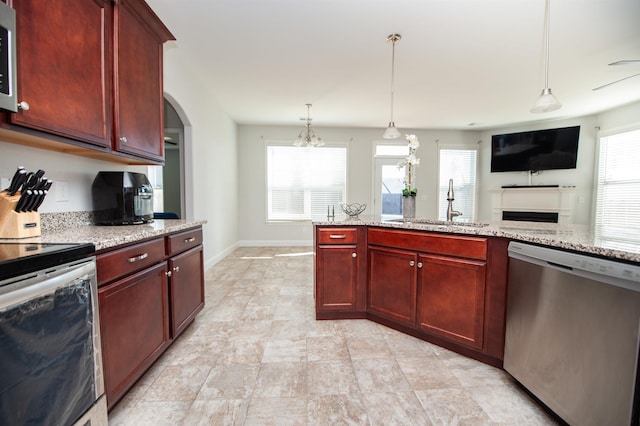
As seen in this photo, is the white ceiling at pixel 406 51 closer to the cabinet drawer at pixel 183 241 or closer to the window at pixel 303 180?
the window at pixel 303 180

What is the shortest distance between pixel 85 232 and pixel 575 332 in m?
2.57

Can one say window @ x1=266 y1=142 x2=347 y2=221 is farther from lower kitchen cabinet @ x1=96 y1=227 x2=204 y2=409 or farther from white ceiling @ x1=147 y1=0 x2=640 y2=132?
lower kitchen cabinet @ x1=96 y1=227 x2=204 y2=409

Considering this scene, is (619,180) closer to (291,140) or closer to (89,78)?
(291,140)

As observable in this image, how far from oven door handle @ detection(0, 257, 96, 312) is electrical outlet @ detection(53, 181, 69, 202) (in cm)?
99

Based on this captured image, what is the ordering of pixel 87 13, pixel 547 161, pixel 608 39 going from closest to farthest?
pixel 87 13 < pixel 608 39 < pixel 547 161

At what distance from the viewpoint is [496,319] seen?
173 centimetres

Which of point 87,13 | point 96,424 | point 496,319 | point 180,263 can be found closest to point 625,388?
point 496,319

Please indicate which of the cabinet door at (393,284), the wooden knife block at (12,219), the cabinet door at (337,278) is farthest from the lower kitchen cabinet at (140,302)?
the cabinet door at (393,284)

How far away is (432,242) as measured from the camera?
198cm

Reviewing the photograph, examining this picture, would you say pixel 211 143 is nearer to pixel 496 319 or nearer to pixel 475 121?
pixel 496 319

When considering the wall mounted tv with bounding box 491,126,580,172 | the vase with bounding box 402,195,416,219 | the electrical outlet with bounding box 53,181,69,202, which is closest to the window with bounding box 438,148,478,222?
the wall mounted tv with bounding box 491,126,580,172

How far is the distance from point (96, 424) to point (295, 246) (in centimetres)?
505

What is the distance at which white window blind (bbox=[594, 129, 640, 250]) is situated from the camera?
4441mm

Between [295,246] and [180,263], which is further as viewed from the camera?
[295,246]
